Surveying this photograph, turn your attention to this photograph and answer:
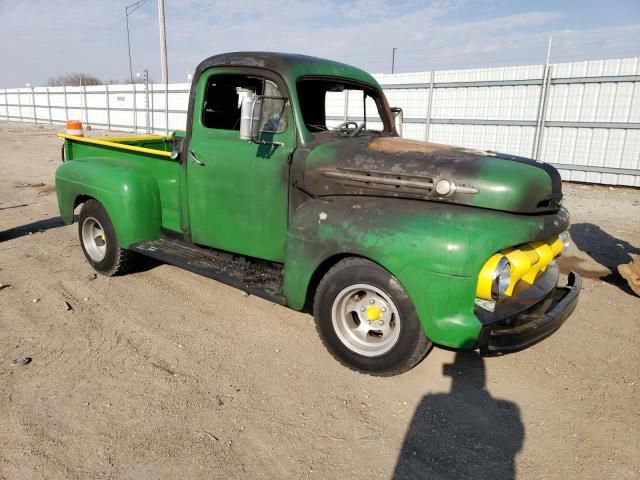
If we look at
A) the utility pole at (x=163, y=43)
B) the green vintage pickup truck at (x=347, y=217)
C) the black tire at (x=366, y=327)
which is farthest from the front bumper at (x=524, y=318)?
the utility pole at (x=163, y=43)

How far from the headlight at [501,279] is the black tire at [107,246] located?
3.42 meters

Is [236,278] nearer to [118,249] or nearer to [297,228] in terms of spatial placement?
[297,228]

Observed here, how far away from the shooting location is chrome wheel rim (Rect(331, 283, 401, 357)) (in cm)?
290

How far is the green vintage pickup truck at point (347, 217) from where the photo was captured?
263 centimetres

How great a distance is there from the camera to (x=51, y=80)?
75.1 m

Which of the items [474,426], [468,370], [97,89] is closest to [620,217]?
[468,370]

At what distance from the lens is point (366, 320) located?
119 inches

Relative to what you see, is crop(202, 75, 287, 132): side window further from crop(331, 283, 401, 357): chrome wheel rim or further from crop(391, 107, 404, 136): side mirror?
crop(331, 283, 401, 357): chrome wheel rim

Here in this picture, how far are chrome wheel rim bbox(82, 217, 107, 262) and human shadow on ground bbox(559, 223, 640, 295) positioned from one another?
4.99 m

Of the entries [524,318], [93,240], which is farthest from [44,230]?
[524,318]

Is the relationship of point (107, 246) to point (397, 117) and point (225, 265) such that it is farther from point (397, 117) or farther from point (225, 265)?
point (397, 117)

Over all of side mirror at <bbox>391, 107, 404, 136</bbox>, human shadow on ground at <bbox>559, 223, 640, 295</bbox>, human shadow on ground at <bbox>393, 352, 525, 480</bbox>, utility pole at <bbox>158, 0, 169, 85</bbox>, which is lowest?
human shadow on ground at <bbox>393, 352, 525, 480</bbox>

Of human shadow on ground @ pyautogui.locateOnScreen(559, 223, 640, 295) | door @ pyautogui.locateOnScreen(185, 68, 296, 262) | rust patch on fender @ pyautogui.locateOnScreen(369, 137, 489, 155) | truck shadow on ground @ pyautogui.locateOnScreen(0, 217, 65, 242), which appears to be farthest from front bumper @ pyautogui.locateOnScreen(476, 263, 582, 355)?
truck shadow on ground @ pyautogui.locateOnScreen(0, 217, 65, 242)

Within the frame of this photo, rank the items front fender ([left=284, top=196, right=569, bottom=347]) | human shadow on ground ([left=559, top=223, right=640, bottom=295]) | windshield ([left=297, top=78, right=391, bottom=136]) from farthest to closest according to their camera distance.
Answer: human shadow on ground ([left=559, top=223, right=640, bottom=295]), windshield ([left=297, top=78, right=391, bottom=136]), front fender ([left=284, top=196, right=569, bottom=347])
